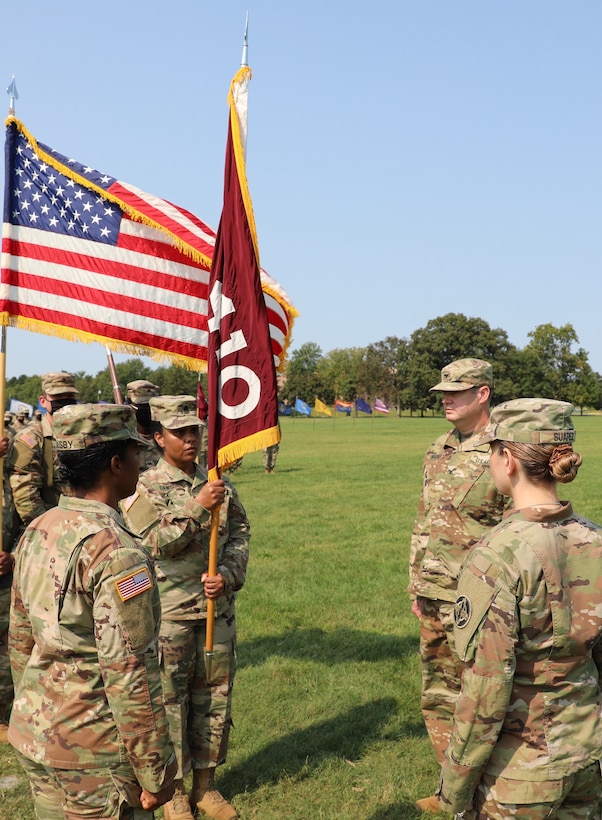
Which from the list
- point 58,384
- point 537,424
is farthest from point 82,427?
point 58,384

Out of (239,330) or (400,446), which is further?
(400,446)

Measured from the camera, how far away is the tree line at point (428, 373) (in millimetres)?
89438

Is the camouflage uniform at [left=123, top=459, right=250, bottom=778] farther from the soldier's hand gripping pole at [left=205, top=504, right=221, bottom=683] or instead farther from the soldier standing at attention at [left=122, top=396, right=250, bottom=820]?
the soldier's hand gripping pole at [left=205, top=504, right=221, bottom=683]

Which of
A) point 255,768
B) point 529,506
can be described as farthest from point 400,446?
point 529,506

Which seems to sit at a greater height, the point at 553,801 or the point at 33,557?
the point at 33,557

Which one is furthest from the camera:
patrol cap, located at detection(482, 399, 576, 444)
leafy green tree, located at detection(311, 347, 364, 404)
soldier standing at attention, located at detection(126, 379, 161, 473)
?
leafy green tree, located at detection(311, 347, 364, 404)

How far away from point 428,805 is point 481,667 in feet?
8.61

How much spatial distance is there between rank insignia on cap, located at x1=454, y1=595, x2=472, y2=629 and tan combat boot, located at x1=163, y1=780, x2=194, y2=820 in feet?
8.85

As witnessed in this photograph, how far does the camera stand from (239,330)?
470cm

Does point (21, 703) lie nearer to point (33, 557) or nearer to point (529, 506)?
point (33, 557)

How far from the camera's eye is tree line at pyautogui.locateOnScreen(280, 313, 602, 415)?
92.6m

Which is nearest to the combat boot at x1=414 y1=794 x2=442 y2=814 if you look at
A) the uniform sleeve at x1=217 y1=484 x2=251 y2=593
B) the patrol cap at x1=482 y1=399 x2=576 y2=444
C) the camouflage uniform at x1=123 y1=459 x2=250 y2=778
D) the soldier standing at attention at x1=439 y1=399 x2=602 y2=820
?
the camouflage uniform at x1=123 y1=459 x2=250 y2=778

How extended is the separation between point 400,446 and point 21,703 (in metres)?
36.7

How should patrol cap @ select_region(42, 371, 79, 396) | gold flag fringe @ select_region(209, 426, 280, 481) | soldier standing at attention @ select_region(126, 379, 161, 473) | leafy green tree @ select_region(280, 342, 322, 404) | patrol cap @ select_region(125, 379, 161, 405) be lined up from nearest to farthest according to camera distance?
gold flag fringe @ select_region(209, 426, 280, 481), patrol cap @ select_region(42, 371, 79, 396), soldier standing at attention @ select_region(126, 379, 161, 473), patrol cap @ select_region(125, 379, 161, 405), leafy green tree @ select_region(280, 342, 322, 404)
